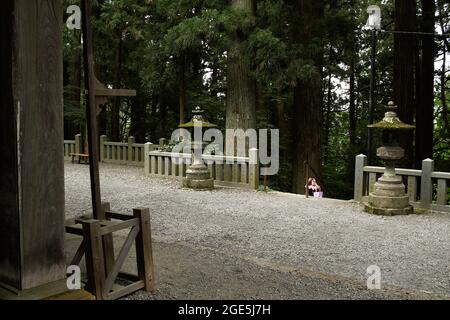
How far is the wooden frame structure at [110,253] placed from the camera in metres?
3.35

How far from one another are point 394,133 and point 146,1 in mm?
8222

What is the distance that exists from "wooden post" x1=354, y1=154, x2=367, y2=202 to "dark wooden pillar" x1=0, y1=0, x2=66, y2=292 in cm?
658

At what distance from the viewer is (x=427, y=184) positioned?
26.2ft

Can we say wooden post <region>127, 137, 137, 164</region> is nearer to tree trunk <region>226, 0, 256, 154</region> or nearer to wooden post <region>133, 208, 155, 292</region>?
tree trunk <region>226, 0, 256, 154</region>

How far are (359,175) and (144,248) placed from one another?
19.3 ft

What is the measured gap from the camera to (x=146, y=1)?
12.9m

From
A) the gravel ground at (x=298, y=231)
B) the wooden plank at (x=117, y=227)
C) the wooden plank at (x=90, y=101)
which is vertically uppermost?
the wooden plank at (x=90, y=101)

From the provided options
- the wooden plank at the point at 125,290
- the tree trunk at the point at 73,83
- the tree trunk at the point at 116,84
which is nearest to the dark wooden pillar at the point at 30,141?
the wooden plank at the point at 125,290

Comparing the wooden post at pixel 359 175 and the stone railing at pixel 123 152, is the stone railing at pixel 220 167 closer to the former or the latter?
the wooden post at pixel 359 175

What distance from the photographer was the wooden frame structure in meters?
3.35

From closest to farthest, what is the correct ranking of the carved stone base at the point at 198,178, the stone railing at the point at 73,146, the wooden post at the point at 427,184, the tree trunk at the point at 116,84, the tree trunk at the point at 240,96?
the wooden post at the point at 427,184
the carved stone base at the point at 198,178
the tree trunk at the point at 240,96
the stone railing at the point at 73,146
the tree trunk at the point at 116,84

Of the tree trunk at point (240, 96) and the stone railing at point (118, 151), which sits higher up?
the tree trunk at point (240, 96)

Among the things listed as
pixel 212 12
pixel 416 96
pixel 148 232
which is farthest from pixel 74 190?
pixel 416 96

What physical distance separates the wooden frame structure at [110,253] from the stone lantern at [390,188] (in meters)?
5.04
